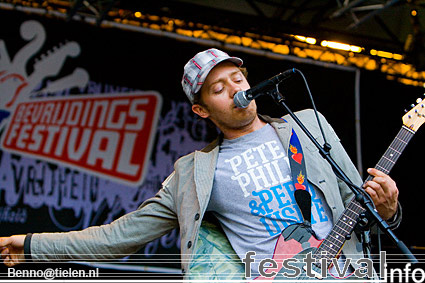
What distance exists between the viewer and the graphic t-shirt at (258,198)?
1.88 metres

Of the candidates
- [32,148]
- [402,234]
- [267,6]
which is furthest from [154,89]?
[402,234]

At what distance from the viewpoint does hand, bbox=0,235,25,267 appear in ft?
6.84

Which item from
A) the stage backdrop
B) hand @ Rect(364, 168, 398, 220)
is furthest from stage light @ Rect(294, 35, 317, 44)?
hand @ Rect(364, 168, 398, 220)

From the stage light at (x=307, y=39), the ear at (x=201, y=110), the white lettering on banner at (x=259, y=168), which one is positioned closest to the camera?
the white lettering on banner at (x=259, y=168)

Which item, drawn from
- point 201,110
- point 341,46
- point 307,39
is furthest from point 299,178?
point 341,46

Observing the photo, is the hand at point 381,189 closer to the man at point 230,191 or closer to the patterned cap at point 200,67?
the man at point 230,191

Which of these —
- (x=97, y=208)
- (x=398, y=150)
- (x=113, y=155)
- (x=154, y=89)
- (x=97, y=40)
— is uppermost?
(x=97, y=40)

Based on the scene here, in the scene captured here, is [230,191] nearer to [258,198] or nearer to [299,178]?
[258,198]

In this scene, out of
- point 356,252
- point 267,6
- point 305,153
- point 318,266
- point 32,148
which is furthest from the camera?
point 267,6

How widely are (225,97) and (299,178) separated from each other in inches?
20.7

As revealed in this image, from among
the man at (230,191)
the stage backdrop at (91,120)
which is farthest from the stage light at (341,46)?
the man at (230,191)

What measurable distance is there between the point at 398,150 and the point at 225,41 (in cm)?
373

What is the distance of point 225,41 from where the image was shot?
5277 mm

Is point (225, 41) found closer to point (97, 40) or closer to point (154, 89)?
point (154, 89)
